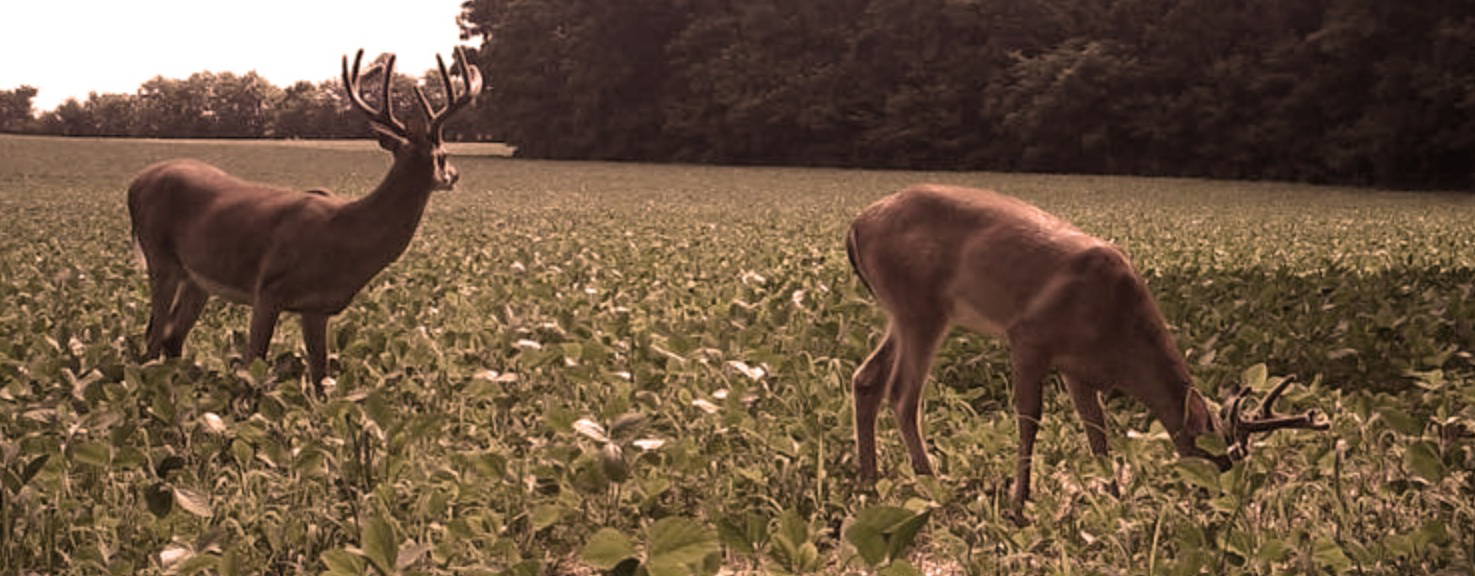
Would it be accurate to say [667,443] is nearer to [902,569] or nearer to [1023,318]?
[1023,318]

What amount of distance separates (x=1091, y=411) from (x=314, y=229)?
11.0 ft

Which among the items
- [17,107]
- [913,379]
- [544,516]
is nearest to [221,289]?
[544,516]

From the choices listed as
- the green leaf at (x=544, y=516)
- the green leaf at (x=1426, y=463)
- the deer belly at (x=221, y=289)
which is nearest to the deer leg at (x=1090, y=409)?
the green leaf at (x=1426, y=463)

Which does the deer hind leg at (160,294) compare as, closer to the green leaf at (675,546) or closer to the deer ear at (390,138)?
the deer ear at (390,138)

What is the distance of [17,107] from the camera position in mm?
92938

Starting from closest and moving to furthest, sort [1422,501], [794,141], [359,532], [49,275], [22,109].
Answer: [359,532]
[1422,501]
[49,275]
[794,141]
[22,109]

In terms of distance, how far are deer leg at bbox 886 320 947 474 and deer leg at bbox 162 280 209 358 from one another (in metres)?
3.55

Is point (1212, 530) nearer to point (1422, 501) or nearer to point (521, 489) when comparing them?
point (1422, 501)

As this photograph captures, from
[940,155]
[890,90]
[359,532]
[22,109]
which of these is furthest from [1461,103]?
[22,109]

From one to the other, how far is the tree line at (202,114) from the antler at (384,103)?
76.7 meters

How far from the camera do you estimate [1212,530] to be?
11.8 ft

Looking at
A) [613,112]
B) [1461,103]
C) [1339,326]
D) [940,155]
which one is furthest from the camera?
[613,112]

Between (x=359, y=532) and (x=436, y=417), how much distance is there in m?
0.63

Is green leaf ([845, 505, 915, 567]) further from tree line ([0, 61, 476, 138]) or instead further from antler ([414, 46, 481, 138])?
tree line ([0, 61, 476, 138])
